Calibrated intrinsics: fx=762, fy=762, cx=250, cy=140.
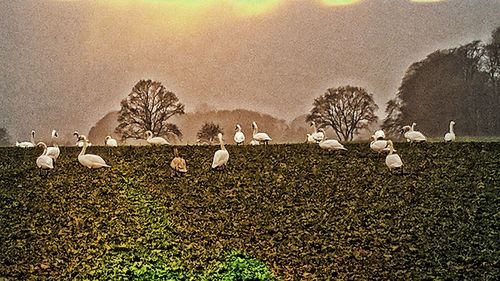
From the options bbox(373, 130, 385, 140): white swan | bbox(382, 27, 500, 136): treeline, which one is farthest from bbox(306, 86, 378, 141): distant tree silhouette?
bbox(373, 130, 385, 140): white swan

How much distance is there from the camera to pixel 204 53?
1162cm

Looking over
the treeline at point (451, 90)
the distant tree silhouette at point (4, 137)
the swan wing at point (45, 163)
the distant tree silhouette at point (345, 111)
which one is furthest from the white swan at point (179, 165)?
the treeline at point (451, 90)

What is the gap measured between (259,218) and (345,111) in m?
5.67

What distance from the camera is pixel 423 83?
37.8ft

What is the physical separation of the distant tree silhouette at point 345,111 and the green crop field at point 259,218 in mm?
2939

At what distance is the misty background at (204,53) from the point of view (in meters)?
11.5

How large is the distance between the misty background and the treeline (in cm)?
21

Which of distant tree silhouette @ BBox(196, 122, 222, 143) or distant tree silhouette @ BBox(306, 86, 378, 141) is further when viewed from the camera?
distant tree silhouette @ BBox(196, 122, 222, 143)

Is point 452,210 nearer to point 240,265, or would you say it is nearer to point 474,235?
point 474,235

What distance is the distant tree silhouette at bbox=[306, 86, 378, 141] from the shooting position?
11.6 meters

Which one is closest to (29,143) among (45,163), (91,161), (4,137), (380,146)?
(4,137)

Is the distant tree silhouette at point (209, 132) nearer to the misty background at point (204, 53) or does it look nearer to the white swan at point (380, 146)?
the misty background at point (204, 53)

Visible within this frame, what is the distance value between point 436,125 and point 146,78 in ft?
14.5

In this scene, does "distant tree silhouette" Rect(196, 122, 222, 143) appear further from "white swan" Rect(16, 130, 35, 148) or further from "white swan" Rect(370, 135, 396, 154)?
"white swan" Rect(370, 135, 396, 154)
